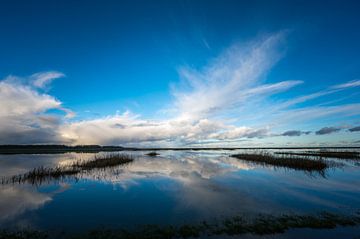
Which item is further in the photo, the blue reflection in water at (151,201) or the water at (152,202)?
the blue reflection in water at (151,201)

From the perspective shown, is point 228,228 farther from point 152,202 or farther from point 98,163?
point 98,163

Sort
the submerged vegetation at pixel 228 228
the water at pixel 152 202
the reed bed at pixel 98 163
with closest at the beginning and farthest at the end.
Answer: the submerged vegetation at pixel 228 228
the water at pixel 152 202
the reed bed at pixel 98 163

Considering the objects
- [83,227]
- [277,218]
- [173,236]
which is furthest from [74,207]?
[277,218]

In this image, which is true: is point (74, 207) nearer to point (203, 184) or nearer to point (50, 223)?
point (50, 223)

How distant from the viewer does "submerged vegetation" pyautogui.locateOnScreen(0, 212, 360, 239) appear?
696 centimetres

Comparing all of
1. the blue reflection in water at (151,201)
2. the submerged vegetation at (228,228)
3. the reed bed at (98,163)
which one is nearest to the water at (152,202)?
the blue reflection in water at (151,201)

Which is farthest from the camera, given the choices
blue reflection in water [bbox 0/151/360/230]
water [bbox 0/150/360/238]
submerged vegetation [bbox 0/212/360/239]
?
blue reflection in water [bbox 0/151/360/230]

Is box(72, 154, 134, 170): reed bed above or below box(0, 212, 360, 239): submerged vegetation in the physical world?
above

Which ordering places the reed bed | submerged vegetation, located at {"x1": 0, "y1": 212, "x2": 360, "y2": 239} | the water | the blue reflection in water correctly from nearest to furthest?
submerged vegetation, located at {"x1": 0, "y1": 212, "x2": 360, "y2": 239}
the water
the blue reflection in water
the reed bed

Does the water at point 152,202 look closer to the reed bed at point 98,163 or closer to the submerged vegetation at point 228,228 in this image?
the submerged vegetation at point 228,228

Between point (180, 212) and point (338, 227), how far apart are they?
21.9 ft

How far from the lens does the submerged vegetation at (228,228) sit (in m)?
6.96

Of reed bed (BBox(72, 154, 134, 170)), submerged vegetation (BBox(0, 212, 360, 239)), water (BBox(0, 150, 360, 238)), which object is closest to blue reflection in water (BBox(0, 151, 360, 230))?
water (BBox(0, 150, 360, 238))

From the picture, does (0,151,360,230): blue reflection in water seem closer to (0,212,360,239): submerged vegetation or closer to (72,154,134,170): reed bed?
(0,212,360,239): submerged vegetation
